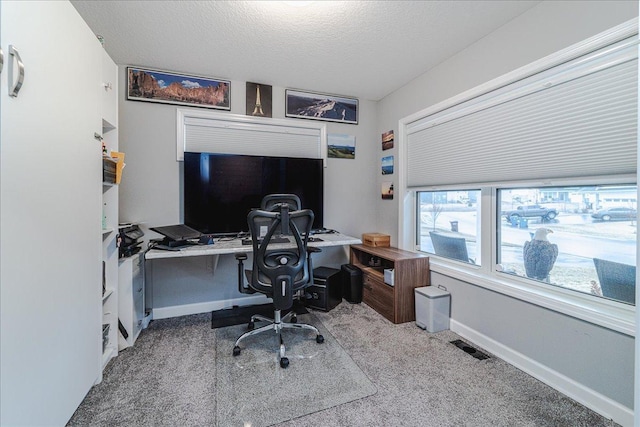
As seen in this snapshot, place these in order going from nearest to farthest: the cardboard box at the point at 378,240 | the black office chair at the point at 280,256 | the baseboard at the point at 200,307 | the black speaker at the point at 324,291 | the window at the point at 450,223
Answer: the black office chair at the point at 280,256 → the window at the point at 450,223 → the baseboard at the point at 200,307 → the black speaker at the point at 324,291 → the cardboard box at the point at 378,240

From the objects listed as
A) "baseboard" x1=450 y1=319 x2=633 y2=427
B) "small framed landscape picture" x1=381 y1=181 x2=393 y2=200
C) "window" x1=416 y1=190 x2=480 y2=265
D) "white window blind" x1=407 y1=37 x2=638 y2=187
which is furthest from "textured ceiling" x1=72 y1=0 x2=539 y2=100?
"baseboard" x1=450 y1=319 x2=633 y2=427

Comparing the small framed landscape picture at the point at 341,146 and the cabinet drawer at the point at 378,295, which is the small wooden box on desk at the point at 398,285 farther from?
the small framed landscape picture at the point at 341,146

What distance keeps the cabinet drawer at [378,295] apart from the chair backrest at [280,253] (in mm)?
1034

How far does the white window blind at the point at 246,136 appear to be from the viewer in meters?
2.87

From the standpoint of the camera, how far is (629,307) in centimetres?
150

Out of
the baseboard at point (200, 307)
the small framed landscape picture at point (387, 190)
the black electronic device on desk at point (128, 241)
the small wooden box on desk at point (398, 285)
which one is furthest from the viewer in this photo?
the small framed landscape picture at point (387, 190)

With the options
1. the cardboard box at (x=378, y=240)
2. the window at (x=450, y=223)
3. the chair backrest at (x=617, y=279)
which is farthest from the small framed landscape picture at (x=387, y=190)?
the chair backrest at (x=617, y=279)

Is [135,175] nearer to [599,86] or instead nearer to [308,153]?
[308,153]

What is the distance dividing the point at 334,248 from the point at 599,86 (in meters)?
2.70

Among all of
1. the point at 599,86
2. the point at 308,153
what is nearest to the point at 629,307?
the point at 599,86

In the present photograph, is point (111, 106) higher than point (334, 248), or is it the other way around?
point (111, 106)

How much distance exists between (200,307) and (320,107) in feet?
8.96

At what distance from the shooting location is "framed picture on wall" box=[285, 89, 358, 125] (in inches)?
126

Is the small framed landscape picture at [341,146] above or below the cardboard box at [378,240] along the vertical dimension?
above
